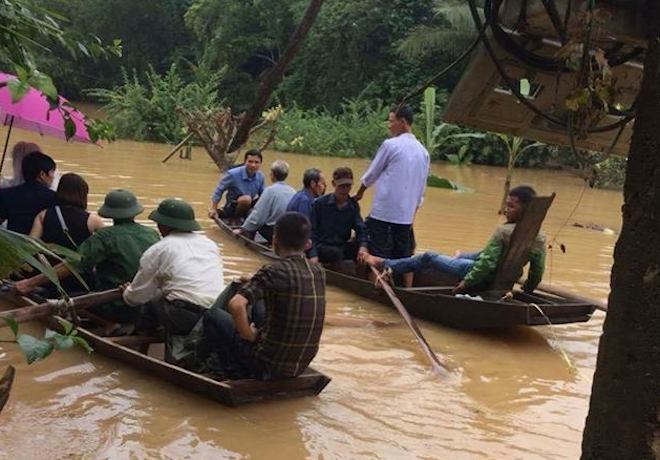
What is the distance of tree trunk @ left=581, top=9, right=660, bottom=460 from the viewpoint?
6.44ft

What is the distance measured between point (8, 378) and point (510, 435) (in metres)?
3.40

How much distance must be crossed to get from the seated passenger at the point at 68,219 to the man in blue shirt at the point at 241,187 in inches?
173

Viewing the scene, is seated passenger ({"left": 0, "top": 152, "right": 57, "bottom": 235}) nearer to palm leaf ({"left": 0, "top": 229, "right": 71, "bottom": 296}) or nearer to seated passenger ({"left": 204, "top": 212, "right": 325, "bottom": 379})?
seated passenger ({"left": 204, "top": 212, "right": 325, "bottom": 379})

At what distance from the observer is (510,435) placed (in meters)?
4.57

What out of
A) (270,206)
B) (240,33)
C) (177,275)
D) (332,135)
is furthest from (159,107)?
(177,275)

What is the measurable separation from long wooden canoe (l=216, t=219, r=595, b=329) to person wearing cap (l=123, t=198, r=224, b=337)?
7.43ft

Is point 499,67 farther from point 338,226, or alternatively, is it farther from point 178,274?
point 338,226

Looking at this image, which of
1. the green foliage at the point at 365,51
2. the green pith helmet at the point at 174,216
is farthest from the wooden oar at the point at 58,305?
the green foliage at the point at 365,51

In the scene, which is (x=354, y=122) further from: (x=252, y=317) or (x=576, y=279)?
(x=252, y=317)

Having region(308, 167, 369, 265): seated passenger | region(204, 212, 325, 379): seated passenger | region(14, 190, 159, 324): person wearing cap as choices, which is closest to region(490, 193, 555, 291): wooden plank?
region(308, 167, 369, 265): seated passenger

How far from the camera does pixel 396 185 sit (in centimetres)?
730

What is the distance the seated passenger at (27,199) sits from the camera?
593 centimetres

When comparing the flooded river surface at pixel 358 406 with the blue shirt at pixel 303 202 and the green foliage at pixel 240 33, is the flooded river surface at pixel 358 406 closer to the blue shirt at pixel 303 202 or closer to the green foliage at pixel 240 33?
the blue shirt at pixel 303 202

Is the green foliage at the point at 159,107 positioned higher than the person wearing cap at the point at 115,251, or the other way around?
the green foliage at the point at 159,107
